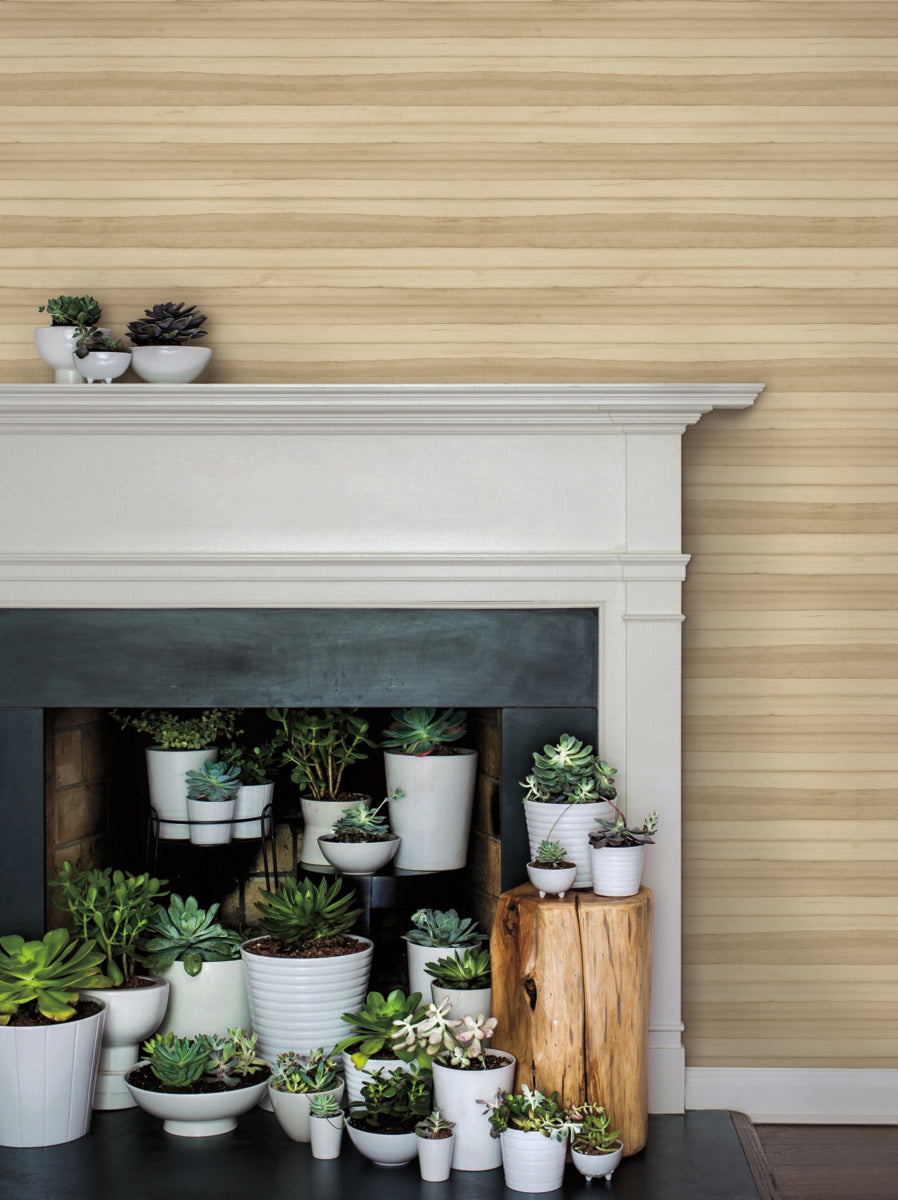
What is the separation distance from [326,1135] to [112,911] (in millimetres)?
743

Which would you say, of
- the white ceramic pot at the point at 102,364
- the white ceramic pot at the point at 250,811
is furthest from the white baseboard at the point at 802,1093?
the white ceramic pot at the point at 102,364

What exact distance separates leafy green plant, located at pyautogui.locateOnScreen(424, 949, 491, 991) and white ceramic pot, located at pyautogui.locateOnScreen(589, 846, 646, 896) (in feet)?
1.20

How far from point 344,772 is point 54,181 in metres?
1.74

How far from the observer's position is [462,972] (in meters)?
2.84

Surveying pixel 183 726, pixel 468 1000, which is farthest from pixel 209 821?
pixel 468 1000

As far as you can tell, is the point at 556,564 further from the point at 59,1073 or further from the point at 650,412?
the point at 59,1073

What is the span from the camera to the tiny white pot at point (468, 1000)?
111 inches

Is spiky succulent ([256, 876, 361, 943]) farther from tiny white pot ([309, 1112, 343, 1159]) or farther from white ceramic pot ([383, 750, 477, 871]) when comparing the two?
tiny white pot ([309, 1112, 343, 1159])

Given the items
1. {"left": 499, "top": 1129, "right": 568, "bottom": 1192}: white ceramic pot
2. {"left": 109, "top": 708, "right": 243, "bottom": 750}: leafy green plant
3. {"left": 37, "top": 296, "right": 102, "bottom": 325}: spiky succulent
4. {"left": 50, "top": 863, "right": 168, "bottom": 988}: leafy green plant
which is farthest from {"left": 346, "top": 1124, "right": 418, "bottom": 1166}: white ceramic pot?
{"left": 37, "top": 296, "right": 102, "bottom": 325}: spiky succulent

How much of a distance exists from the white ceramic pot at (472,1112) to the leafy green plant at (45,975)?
0.86 m

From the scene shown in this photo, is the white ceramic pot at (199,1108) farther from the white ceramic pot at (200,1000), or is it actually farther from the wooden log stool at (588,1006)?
the wooden log stool at (588,1006)

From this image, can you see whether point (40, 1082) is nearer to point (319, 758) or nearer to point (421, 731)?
point (319, 758)

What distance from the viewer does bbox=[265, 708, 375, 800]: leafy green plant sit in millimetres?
3141

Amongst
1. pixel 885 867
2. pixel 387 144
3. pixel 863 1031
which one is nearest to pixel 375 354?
pixel 387 144
